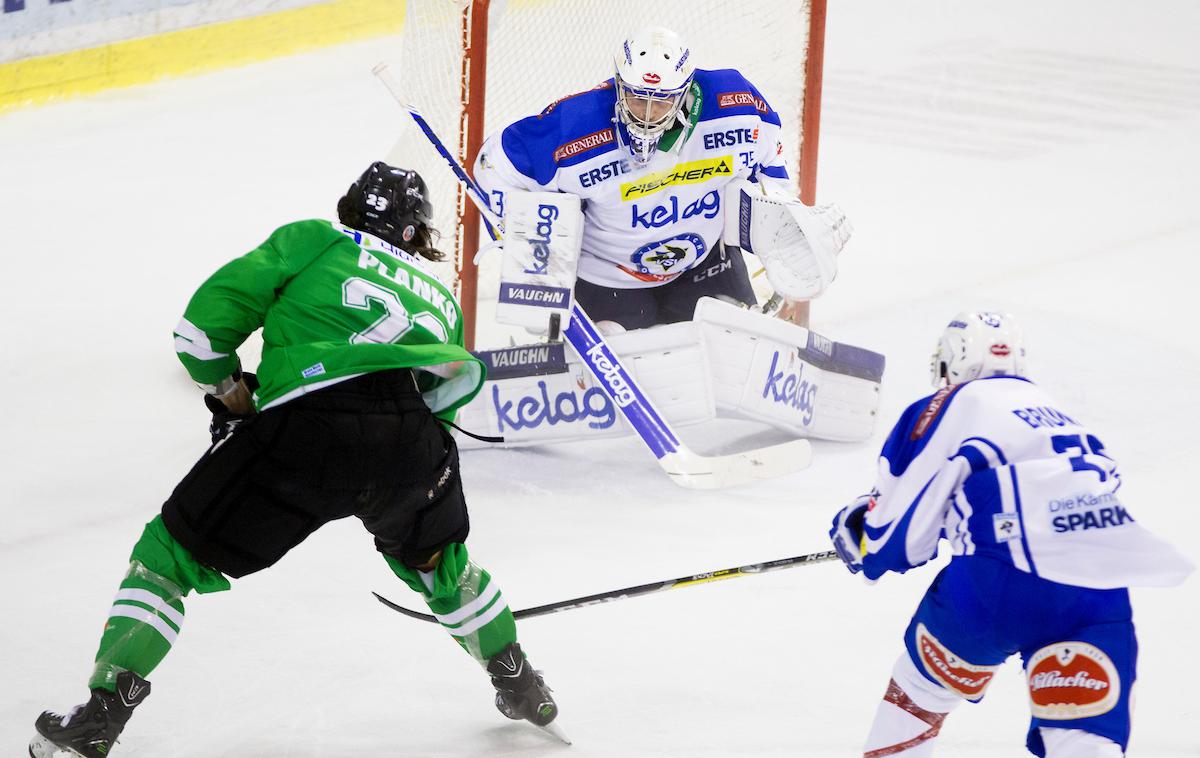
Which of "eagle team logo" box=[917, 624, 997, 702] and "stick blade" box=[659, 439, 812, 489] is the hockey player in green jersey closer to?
"eagle team logo" box=[917, 624, 997, 702]

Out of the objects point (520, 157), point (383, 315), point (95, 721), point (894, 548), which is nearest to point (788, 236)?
point (520, 157)

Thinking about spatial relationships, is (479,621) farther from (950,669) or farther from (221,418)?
(950,669)

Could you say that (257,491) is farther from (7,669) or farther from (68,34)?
(68,34)

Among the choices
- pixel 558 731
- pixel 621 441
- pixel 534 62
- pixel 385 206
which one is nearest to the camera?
pixel 385 206

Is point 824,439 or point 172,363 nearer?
point 824,439

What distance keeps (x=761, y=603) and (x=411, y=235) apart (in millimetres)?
1139

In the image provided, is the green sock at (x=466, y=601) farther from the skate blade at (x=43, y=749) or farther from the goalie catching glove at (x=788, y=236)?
the goalie catching glove at (x=788, y=236)

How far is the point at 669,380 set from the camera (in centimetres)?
417

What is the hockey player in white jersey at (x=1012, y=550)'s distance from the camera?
225 centimetres

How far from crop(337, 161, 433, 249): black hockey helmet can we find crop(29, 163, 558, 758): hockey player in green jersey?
20 millimetres

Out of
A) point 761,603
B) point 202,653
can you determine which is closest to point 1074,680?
point 761,603

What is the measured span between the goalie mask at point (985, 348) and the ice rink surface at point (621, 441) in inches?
29.9

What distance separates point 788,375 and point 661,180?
59 centimetres

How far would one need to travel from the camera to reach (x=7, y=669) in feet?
10.1
